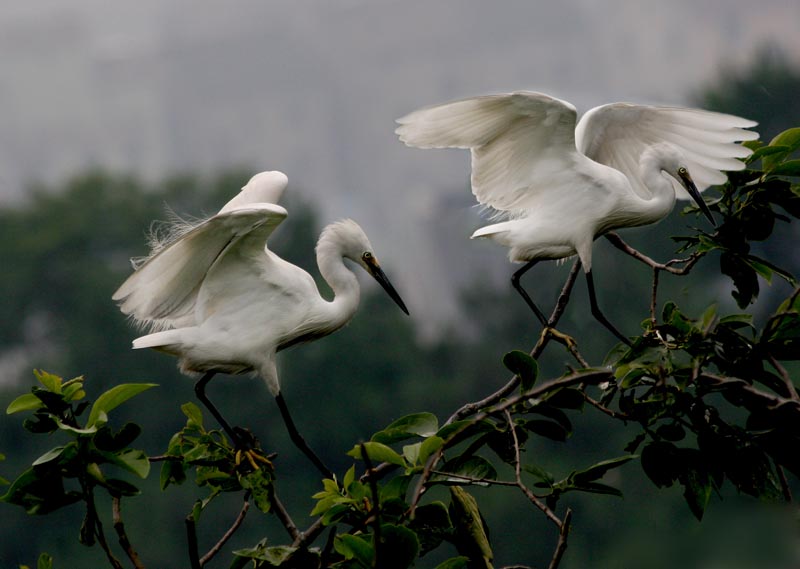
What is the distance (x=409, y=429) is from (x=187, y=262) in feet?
3.27

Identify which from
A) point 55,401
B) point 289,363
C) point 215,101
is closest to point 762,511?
point 55,401

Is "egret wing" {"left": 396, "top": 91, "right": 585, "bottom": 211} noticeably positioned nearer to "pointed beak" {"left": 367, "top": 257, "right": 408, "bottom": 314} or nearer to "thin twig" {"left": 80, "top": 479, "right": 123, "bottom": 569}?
"pointed beak" {"left": 367, "top": 257, "right": 408, "bottom": 314}

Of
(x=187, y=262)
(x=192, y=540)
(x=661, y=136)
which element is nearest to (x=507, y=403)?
(x=192, y=540)

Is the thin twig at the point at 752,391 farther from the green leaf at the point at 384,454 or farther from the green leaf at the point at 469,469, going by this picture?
the green leaf at the point at 384,454

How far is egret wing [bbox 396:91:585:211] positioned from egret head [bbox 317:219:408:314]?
0.30 meters

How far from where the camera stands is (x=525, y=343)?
23.4 meters

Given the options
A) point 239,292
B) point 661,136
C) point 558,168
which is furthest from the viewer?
point 661,136

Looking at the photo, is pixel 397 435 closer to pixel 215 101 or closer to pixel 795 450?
pixel 795 450

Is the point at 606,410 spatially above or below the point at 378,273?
above

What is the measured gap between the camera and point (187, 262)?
2.78m

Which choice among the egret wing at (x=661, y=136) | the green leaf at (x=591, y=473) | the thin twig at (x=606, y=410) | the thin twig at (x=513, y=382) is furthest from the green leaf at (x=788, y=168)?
the green leaf at (x=591, y=473)

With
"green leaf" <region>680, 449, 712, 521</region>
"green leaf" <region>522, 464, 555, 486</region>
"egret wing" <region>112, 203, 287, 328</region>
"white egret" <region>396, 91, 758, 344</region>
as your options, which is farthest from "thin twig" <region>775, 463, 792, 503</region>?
"egret wing" <region>112, 203, 287, 328</region>

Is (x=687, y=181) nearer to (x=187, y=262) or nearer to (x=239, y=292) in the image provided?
(x=239, y=292)

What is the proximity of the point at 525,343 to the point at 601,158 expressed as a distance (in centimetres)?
1987
